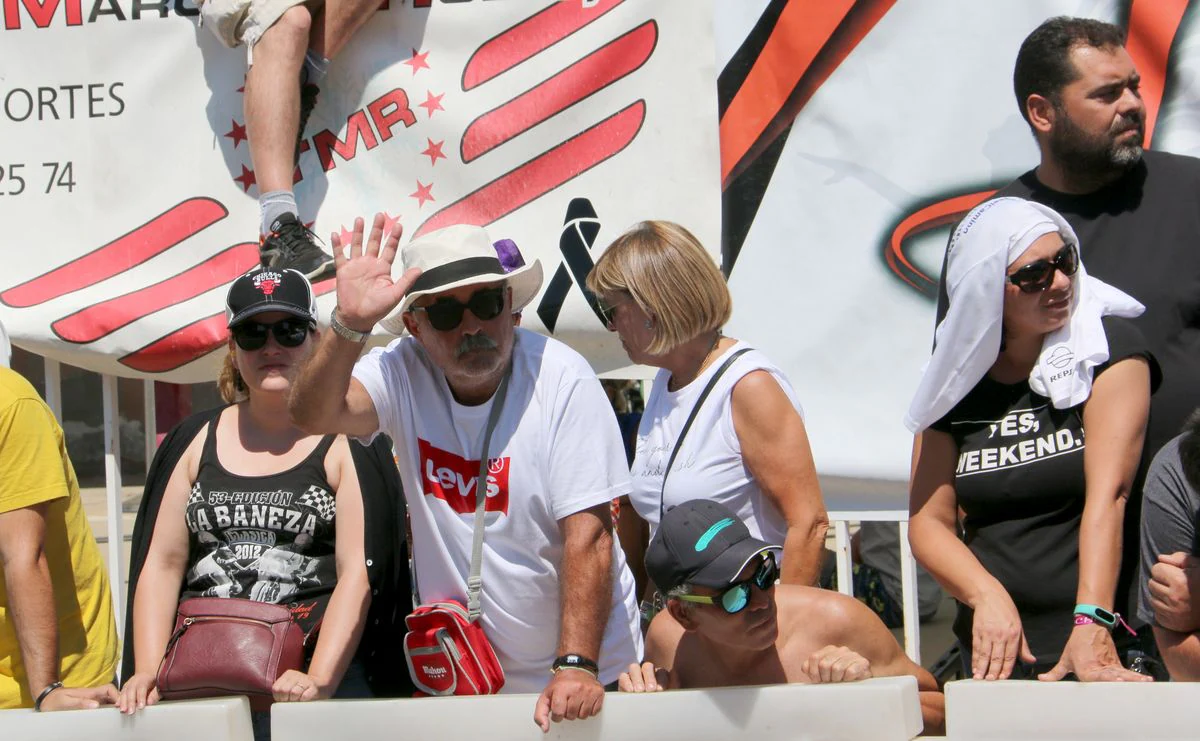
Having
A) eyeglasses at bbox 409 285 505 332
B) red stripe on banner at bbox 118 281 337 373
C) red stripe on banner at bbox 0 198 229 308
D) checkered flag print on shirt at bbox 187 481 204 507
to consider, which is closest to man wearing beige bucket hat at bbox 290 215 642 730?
eyeglasses at bbox 409 285 505 332

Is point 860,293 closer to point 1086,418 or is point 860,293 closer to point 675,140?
point 675,140

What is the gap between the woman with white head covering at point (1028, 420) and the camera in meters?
2.33

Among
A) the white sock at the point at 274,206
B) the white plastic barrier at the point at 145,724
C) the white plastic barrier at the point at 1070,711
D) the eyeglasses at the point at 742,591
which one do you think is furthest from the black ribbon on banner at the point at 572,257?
the white plastic barrier at the point at 1070,711

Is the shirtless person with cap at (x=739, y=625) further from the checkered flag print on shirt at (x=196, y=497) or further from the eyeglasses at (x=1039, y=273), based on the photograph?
the checkered flag print on shirt at (x=196, y=497)

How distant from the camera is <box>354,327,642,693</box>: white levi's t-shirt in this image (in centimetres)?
252

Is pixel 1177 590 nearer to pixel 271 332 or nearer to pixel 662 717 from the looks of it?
pixel 662 717

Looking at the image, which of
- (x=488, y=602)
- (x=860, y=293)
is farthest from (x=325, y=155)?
(x=488, y=602)

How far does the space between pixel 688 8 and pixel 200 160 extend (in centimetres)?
150

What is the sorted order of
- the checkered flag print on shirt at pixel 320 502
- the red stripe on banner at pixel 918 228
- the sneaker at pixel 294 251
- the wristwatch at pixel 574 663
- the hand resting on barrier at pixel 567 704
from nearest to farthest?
the hand resting on barrier at pixel 567 704
the wristwatch at pixel 574 663
the checkered flag print on shirt at pixel 320 502
the red stripe on banner at pixel 918 228
the sneaker at pixel 294 251

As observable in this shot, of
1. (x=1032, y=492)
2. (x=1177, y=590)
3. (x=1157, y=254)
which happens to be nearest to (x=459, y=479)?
(x=1032, y=492)

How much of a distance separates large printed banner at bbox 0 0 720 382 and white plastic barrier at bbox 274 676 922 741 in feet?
5.70

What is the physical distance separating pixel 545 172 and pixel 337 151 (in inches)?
24.9

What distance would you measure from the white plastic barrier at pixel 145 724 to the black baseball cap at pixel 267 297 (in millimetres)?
833

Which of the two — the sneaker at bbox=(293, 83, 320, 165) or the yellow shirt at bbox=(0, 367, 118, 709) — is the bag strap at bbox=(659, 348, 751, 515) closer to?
the yellow shirt at bbox=(0, 367, 118, 709)
